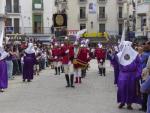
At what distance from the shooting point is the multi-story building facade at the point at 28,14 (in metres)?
73.6

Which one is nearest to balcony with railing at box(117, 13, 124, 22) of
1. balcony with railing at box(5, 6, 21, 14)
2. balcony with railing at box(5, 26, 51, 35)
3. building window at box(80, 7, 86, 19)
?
building window at box(80, 7, 86, 19)

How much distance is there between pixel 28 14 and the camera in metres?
73.9

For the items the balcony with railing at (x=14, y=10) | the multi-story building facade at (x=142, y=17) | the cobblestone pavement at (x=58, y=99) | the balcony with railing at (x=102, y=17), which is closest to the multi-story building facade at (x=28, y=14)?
the balcony with railing at (x=14, y=10)

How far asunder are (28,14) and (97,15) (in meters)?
21.2

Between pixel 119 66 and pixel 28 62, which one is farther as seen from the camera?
pixel 28 62

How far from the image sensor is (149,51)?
15.4 meters

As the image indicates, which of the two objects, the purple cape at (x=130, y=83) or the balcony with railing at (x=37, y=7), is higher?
the balcony with railing at (x=37, y=7)

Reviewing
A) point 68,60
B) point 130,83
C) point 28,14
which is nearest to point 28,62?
point 68,60

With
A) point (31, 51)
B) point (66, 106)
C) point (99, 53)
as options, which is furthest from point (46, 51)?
point (66, 106)

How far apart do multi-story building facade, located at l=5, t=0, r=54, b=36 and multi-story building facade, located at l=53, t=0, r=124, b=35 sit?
1842 cm

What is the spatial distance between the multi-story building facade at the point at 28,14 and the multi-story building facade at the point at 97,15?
18.4m

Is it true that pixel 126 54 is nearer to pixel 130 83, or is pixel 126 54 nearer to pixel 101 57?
pixel 130 83

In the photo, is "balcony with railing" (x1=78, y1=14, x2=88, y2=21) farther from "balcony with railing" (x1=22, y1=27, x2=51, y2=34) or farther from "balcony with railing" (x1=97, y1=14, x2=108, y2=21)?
"balcony with railing" (x1=22, y1=27, x2=51, y2=34)

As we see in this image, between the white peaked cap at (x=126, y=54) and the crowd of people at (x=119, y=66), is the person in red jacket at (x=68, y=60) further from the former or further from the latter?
the white peaked cap at (x=126, y=54)
